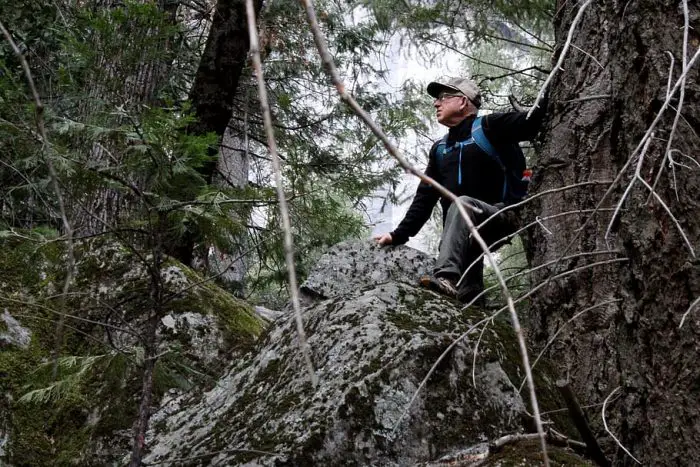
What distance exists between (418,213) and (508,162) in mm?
747

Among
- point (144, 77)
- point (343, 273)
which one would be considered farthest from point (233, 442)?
point (144, 77)

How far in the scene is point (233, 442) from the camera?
2.54m

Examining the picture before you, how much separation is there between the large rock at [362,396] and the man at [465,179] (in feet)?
2.98

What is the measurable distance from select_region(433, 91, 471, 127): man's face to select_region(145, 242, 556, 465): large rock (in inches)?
74.4

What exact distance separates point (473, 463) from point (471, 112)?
2990 millimetres

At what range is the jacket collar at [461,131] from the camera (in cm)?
452

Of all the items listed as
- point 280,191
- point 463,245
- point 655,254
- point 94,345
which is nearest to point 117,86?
point 94,345

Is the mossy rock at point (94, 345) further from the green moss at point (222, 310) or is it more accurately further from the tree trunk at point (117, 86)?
the tree trunk at point (117, 86)

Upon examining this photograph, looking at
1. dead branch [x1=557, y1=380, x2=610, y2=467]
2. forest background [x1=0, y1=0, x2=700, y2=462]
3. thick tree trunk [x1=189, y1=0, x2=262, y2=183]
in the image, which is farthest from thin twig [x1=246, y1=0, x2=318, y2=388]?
thick tree trunk [x1=189, y1=0, x2=262, y2=183]

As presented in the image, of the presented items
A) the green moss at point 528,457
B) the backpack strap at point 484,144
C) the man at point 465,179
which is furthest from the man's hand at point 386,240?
the green moss at point 528,457

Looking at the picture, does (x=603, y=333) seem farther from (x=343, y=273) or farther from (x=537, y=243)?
(x=343, y=273)

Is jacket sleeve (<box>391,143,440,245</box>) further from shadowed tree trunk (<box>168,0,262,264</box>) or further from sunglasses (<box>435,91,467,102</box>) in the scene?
shadowed tree trunk (<box>168,0,262,264</box>)

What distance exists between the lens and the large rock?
2.34 meters

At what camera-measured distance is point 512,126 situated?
4.03 meters
